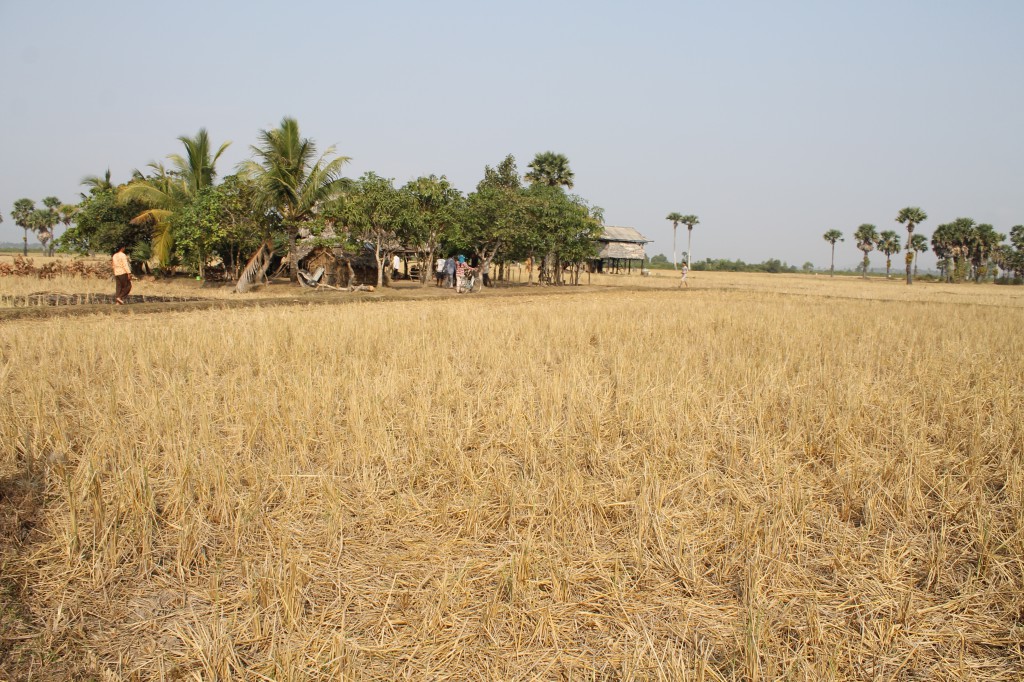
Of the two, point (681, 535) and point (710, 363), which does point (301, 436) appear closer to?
point (681, 535)

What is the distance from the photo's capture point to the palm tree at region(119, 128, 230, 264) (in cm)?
2303

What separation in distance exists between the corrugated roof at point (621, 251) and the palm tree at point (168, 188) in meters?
32.2

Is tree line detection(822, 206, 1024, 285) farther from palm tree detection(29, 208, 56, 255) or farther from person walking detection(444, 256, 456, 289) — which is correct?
palm tree detection(29, 208, 56, 255)

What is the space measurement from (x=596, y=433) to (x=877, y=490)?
1.78 metres

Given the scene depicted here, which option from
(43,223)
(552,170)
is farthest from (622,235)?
(43,223)

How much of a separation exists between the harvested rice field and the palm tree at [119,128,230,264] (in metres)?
19.8

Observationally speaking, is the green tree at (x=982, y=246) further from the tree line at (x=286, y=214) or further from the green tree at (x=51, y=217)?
the green tree at (x=51, y=217)

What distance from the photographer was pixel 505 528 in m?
3.19

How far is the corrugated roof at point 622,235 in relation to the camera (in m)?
51.7

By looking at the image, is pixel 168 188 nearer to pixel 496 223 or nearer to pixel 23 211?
pixel 496 223

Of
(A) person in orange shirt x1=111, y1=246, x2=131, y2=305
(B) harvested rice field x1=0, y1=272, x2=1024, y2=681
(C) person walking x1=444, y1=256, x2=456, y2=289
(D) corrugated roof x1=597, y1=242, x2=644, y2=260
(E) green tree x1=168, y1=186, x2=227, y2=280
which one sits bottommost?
(B) harvested rice field x1=0, y1=272, x2=1024, y2=681

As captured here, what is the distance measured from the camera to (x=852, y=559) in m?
2.88

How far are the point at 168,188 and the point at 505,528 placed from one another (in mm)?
26461

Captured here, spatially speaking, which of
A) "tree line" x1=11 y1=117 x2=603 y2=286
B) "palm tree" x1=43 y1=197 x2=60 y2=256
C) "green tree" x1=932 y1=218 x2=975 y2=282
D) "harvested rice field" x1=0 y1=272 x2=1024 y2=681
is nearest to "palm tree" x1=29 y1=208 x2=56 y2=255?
"palm tree" x1=43 y1=197 x2=60 y2=256
